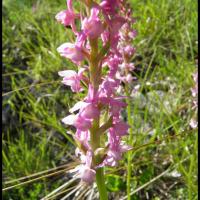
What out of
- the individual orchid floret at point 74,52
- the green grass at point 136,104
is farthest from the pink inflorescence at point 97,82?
the green grass at point 136,104

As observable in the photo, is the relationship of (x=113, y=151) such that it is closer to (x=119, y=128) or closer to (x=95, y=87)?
(x=119, y=128)

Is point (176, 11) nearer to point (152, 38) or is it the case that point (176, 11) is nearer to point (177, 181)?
point (152, 38)

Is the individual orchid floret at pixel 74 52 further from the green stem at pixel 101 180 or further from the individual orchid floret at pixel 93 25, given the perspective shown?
the green stem at pixel 101 180

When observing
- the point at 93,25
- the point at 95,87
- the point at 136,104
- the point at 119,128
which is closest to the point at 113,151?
the point at 119,128

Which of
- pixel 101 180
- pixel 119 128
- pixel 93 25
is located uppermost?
pixel 93 25

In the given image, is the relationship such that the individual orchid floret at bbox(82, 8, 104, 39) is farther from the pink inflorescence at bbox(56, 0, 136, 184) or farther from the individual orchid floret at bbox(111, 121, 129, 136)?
the individual orchid floret at bbox(111, 121, 129, 136)

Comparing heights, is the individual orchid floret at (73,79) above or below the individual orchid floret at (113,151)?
above
